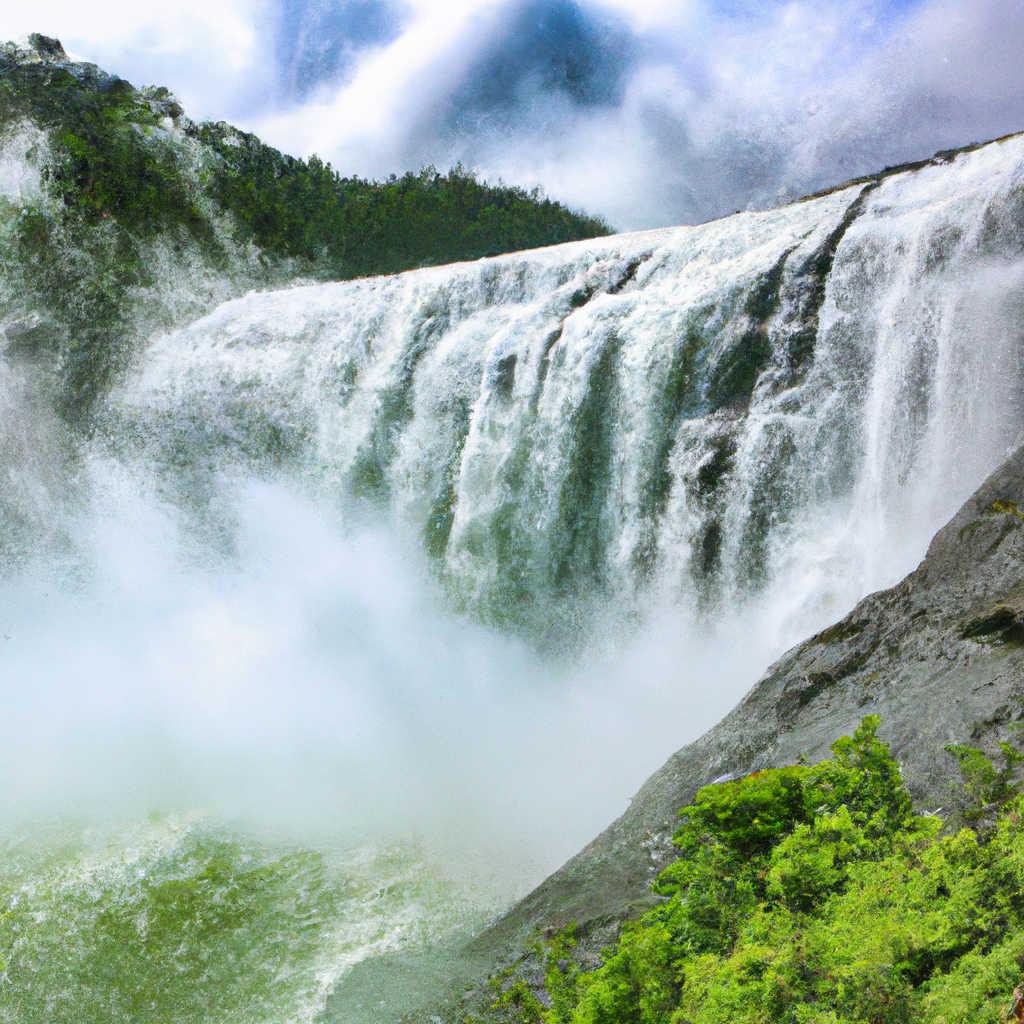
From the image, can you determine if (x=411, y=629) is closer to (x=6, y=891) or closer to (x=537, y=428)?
(x=537, y=428)

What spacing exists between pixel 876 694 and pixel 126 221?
71.9 feet

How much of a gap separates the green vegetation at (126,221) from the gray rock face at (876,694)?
53.5ft

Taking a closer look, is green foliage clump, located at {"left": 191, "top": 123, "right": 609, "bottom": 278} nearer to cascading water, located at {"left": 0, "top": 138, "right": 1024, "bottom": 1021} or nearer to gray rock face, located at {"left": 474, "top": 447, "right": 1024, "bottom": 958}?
cascading water, located at {"left": 0, "top": 138, "right": 1024, "bottom": 1021}

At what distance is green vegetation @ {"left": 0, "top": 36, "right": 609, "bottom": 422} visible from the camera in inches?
779

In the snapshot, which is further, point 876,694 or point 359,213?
point 359,213

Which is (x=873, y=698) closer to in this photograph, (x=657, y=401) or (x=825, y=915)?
(x=825, y=915)

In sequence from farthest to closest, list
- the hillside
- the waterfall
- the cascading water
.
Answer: the waterfall, the cascading water, the hillside

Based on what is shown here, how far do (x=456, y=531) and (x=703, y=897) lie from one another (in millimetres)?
→ 9318

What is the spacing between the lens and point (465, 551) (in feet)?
44.8

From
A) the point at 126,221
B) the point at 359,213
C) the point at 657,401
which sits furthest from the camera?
the point at 359,213

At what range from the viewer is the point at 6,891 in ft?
26.6

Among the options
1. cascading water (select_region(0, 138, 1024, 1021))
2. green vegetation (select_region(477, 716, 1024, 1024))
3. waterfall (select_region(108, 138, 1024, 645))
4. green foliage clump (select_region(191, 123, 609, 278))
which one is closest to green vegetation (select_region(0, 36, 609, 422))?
green foliage clump (select_region(191, 123, 609, 278))

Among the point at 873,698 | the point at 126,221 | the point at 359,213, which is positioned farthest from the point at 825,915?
the point at 359,213

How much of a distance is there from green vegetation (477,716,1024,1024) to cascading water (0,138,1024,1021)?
3302 mm
